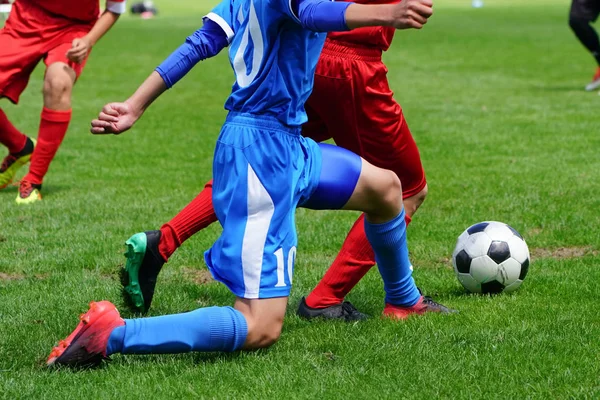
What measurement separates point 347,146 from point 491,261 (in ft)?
2.94

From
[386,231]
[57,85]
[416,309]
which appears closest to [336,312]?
[416,309]

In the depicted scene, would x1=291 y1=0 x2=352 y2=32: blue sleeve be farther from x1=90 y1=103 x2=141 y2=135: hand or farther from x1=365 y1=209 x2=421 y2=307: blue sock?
x1=365 y1=209 x2=421 y2=307: blue sock

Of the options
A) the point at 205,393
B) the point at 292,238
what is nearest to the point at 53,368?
the point at 205,393

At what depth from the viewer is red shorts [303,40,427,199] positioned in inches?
175

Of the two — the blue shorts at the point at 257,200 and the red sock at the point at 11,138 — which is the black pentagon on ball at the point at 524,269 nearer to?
the blue shorts at the point at 257,200

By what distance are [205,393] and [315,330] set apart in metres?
0.90

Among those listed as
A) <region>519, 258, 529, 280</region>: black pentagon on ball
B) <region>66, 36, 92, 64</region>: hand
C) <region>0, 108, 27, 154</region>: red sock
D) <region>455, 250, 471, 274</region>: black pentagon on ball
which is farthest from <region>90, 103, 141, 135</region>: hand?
<region>0, 108, 27, 154</region>: red sock

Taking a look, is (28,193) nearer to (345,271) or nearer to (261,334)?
(345,271)

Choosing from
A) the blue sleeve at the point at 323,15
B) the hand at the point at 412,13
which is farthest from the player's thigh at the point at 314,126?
the hand at the point at 412,13

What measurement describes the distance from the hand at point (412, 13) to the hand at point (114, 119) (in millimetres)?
1168

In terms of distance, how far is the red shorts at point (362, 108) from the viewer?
444cm

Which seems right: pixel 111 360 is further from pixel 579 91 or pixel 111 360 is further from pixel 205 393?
pixel 579 91

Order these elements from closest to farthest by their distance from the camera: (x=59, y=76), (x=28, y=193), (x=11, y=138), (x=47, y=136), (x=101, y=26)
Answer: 1. (x=101, y=26)
2. (x=59, y=76)
3. (x=28, y=193)
4. (x=47, y=136)
5. (x=11, y=138)

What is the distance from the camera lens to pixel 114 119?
3.76 meters
